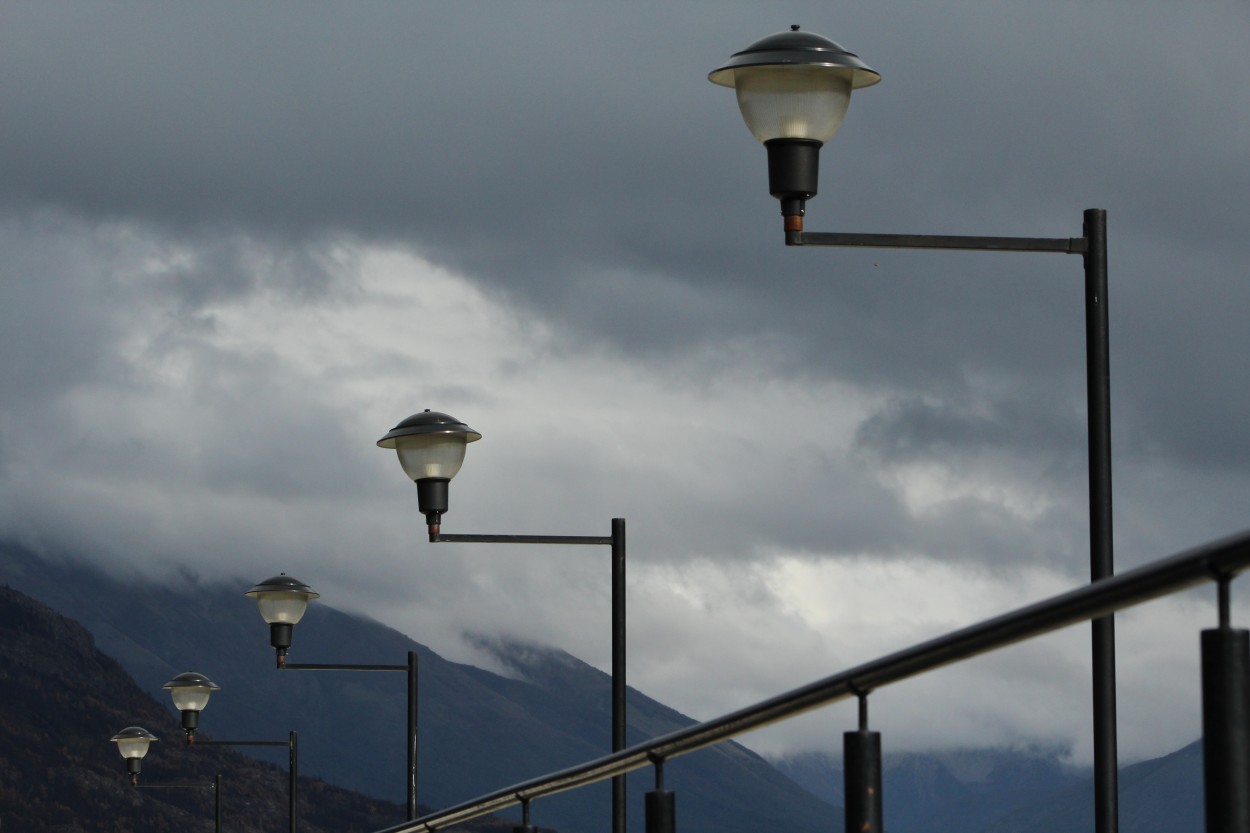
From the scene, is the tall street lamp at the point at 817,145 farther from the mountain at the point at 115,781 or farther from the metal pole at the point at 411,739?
the mountain at the point at 115,781

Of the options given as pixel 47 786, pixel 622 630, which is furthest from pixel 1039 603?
pixel 47 786

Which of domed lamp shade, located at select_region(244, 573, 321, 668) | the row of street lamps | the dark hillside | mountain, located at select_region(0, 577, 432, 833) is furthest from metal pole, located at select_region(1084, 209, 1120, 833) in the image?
the dark hillside

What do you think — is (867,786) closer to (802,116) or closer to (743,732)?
(743,732)

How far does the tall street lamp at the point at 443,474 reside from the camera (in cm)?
1366

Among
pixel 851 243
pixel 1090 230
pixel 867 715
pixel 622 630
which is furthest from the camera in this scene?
pixel 622 630

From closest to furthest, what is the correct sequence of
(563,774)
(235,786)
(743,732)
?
(743,732)
(563,774)
(235,786)

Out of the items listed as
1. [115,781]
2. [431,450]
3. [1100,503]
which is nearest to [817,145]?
[1100,503]

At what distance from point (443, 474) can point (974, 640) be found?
10939 millimetres

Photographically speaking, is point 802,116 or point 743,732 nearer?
point 743,732

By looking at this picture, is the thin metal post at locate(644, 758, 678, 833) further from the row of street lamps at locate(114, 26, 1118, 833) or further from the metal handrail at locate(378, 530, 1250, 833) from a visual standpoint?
the row of street lamps at locate(114, 26, 1118, 833)

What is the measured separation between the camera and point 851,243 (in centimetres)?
840

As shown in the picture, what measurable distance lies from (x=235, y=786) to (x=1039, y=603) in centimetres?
16482

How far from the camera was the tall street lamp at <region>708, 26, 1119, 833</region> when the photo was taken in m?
7.64

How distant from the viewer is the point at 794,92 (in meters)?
7.92
